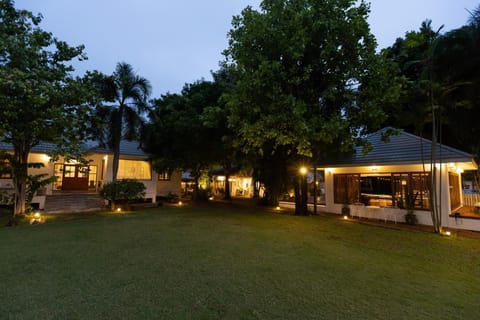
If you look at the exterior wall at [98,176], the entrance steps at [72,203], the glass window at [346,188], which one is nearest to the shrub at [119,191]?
the entrance steps at [72,203]

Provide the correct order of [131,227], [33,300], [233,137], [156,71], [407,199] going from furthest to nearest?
[156,71] → [233,137] → [407,199] → [131,227] → [33,300]

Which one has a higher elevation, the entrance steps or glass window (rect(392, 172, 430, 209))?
glass window (rect(392, 172, 430, 209))

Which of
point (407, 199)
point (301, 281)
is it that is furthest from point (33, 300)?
point (407, 199)

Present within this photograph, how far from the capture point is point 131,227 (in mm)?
8438

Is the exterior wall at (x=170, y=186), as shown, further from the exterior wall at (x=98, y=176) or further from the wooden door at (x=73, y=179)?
the wooden door at (x=73, y=179)

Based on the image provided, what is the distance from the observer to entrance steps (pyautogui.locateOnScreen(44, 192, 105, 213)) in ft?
38.9

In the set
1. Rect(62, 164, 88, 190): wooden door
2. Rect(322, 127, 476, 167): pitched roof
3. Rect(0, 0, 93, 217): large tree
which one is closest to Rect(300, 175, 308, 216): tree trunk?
Rect(322, 127, 476, 167): pitched roof

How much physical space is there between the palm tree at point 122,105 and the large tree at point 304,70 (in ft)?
20.1

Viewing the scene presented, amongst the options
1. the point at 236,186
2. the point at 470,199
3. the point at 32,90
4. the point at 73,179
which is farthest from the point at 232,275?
the point at 236,186

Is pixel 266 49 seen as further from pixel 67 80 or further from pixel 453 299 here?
pixel 453 299

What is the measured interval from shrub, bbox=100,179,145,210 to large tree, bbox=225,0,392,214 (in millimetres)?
7011

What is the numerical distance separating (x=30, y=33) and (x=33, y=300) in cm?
1030

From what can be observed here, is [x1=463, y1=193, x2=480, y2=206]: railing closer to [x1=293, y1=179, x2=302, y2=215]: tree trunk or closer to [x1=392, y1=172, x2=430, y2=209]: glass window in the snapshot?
[x1=392, y1=172, x2=430, y2=209]: glass window

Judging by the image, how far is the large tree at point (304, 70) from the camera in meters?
8.60
